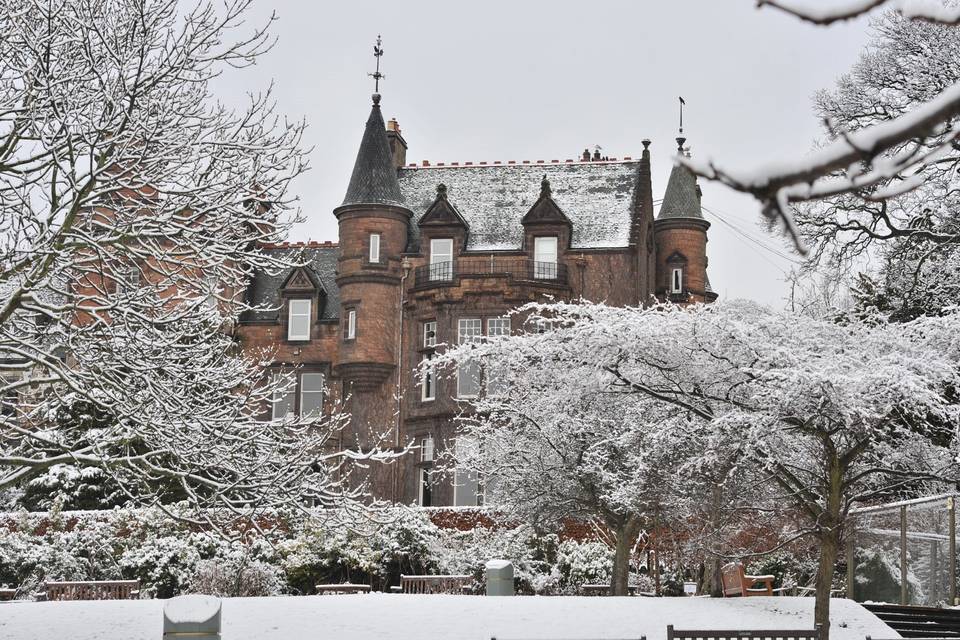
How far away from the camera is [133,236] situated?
48.8ft

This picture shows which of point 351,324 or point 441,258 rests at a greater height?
point 441,258

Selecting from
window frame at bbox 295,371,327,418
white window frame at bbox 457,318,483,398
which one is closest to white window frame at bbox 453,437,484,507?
white window frame at bbox 457,318,483,398

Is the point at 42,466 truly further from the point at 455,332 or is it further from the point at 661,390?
the point at 455,332

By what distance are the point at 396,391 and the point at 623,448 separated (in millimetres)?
18665

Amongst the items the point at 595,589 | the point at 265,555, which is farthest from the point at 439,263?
the point at 595,589

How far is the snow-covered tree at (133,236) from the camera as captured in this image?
14875 millimetres

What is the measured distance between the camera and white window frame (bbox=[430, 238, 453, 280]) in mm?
44062

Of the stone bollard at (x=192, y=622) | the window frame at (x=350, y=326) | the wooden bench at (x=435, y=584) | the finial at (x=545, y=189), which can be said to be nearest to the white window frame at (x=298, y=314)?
the window frame at (x=350, y=326)

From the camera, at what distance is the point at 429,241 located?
44562mm

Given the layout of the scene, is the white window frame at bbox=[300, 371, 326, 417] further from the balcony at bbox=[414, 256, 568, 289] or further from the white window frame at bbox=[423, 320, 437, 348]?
the balcony at bbox=[414, 256, 568, 289]

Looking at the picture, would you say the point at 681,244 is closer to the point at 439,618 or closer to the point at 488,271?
the point at 488,271

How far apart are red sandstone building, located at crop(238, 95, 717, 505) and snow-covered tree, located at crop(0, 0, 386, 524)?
2456 cm

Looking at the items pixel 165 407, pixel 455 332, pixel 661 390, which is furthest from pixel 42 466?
pixel 455 332

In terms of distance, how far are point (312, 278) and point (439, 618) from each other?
91.8 ft
